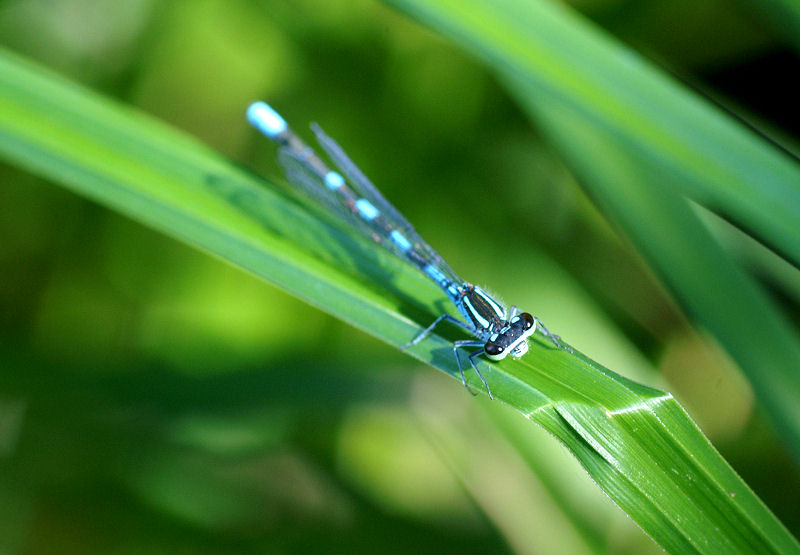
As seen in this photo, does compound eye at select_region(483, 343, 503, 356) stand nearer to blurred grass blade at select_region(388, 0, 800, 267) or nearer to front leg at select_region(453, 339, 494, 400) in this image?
front leg at select_region(453, 339, 494, 400)

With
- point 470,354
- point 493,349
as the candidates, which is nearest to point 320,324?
point 470,354

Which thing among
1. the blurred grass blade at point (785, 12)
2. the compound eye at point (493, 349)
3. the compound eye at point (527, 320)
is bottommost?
the compound eye at point (493, 349)

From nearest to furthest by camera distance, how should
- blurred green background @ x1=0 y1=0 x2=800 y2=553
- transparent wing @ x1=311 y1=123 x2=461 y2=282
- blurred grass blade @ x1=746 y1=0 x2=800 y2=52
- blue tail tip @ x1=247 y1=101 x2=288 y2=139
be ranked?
blurred grass blade @ x1=746 y1=0 x2=800 y2=52 → transparent wing @ x1=311 y1=123 x2=461 y2=282 → blurred green background @ x1=0 y1=0 x2=800 y2=553 → blue tail tip @ x1=247 y1=101 x2=288 y2=139

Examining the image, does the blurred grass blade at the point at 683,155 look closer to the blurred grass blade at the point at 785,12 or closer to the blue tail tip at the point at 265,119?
the blurred grass blade at the point at 785,12

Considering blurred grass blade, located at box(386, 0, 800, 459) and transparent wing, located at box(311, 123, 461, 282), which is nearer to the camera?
blurred grass blade, located at box(386, 0, 800, 459)

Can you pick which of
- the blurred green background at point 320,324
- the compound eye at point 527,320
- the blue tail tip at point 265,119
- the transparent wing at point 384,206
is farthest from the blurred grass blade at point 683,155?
the blue tail tip at point 265,119

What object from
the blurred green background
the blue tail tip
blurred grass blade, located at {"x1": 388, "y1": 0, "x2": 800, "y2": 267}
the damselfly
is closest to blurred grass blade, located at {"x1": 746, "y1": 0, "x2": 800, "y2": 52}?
blurred grass blade, located at {"x1": 388, "y1": 0, "x2": 800, "y2": 267}

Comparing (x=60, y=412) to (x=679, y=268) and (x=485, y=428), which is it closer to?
(x=485, y=428)

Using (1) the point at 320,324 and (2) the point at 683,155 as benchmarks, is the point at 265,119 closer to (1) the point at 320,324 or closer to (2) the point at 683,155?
(1) the point at 320,324
